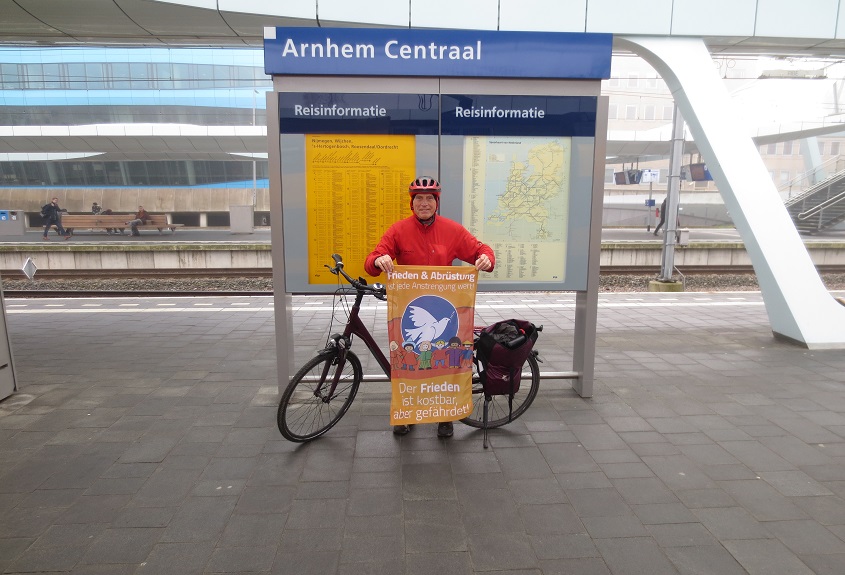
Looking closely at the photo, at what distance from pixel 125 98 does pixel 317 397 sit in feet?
122

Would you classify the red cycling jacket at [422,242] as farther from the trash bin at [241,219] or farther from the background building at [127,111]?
the background building at [127,111]

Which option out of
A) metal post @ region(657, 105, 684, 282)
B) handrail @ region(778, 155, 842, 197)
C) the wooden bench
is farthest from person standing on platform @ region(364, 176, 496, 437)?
handrail @ region(778, 155, 842, 197)

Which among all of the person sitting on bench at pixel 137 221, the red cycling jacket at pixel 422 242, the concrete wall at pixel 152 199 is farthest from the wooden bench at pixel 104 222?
the red cycling jacket at pixel 422 242

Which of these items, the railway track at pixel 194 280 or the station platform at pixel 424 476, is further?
the railway track at pixel 194 280

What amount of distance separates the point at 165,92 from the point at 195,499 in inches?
1491

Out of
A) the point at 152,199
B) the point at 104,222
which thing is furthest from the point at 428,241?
the point at 152,199

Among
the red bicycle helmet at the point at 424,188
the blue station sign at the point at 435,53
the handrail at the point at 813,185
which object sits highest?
the handrail at the point at 813,185

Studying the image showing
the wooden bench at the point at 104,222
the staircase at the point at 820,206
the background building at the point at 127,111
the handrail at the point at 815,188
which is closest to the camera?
the wooden bench at the point at 104,222

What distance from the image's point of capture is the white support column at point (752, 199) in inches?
254

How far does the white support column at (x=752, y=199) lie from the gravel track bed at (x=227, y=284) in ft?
15.8

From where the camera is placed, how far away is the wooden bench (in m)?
22.2

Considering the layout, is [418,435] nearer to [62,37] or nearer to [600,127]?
[600,127]

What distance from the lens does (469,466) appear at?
11.7 feet

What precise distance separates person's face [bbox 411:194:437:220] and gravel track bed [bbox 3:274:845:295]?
27.4ft
